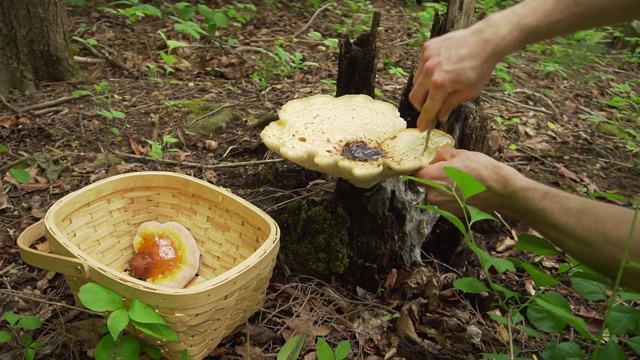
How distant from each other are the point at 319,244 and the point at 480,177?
3.59 ft

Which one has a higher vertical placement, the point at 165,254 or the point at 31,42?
the point at 31,42

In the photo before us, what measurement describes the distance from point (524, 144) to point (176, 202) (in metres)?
3.36

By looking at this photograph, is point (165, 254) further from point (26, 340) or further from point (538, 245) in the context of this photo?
point (538, 245)

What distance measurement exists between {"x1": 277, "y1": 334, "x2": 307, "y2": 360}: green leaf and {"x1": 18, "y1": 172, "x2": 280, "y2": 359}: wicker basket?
1.01 ft

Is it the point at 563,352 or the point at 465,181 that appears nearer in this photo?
the point at 465,181

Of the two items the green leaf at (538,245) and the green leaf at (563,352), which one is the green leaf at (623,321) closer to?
the green leaf at (563,352)

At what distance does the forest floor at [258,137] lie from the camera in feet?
7.93

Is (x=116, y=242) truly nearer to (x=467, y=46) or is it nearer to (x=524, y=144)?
(x=467, y=46)

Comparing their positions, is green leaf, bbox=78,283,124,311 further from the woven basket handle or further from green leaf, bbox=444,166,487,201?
green leaf, bbox=444,166,487,201

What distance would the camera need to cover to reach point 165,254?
2666mm

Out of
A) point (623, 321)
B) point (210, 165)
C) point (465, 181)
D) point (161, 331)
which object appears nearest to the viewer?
point (465, 181)

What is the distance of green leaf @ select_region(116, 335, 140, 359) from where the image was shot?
6.31 feet

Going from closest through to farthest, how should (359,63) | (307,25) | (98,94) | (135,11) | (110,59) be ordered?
(359,63) → (98,94) → (110,59) → (135,11) → (307,25)

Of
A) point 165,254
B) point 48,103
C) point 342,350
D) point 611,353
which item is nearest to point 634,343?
point 611,353
